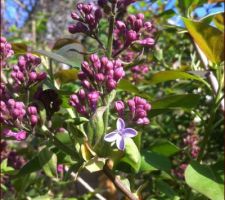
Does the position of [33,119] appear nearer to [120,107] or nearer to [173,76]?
[120,107]

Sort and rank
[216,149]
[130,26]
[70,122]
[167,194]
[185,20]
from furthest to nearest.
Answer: [216,149] < [167,194] < [185,20] < [130,26] < [70,122]

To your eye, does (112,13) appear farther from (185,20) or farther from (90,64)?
(185,20)

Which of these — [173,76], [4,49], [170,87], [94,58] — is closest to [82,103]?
[94,58]

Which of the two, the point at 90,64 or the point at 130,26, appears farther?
the point at 130,26

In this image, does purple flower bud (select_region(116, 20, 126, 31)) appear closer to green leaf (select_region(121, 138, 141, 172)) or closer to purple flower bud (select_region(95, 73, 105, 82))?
purple flower bud (select_region(95, 73, 105, 82))

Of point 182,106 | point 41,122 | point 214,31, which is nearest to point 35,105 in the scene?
point 41,122
